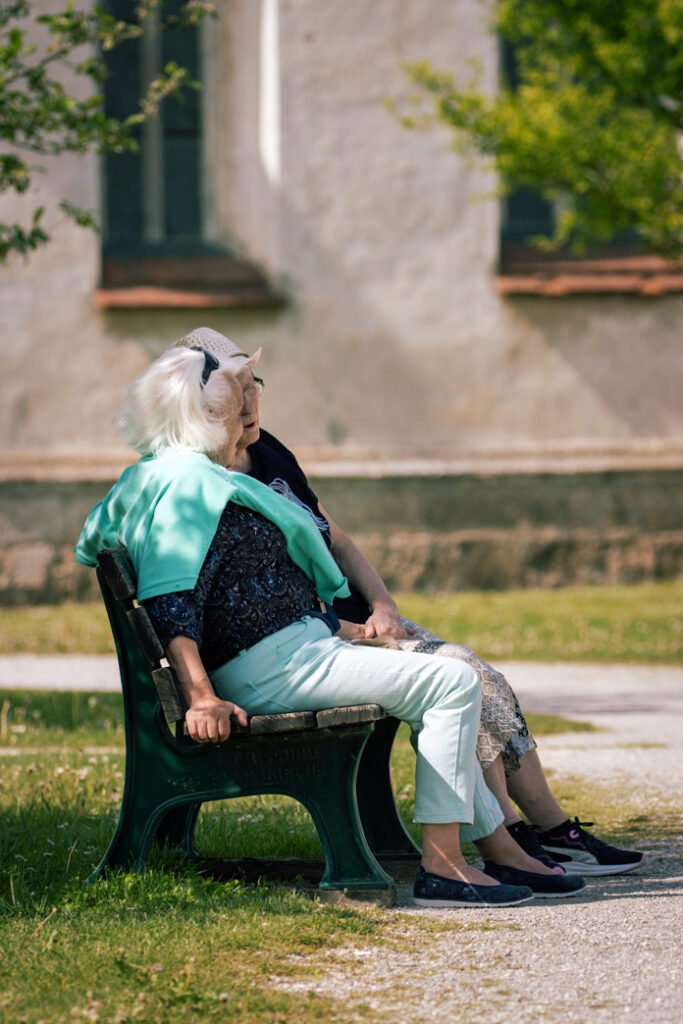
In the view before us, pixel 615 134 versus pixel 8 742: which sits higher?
pixel 615 134

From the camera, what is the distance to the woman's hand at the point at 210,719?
4234 millimetres

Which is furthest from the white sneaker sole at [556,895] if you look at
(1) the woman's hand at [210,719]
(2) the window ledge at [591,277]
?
(2) the window ledge at [591,277]

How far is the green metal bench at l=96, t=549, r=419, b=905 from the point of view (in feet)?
14.1

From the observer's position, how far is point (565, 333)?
47.5 feet

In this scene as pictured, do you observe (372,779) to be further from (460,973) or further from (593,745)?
(593,745)

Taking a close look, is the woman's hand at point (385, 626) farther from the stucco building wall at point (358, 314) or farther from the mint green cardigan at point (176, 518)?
the stucco building wall at point (358, 314)

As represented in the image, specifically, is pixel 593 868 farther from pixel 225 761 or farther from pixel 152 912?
pixel 152 912

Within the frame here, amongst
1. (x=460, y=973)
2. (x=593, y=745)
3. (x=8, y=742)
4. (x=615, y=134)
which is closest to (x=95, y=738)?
(x=8, y=742)

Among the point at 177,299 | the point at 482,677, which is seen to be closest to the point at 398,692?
the point at 482,677

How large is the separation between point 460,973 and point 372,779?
4.56ft

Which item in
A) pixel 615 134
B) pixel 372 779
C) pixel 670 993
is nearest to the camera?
pixel 670 993

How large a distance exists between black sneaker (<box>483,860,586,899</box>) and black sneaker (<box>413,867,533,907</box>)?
103mm

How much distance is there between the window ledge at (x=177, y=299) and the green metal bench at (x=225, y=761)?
9656 millimetres

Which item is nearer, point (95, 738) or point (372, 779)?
point (372, 779)
